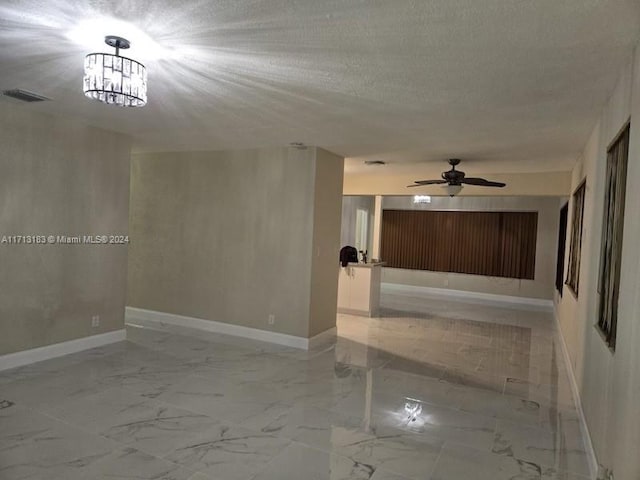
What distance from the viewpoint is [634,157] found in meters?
2.02

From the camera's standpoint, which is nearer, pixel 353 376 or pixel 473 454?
pixel 473 454

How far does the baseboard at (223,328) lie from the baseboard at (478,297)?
5449mm

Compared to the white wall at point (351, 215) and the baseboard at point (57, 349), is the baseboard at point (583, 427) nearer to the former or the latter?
the baseboard at point (57, 349)

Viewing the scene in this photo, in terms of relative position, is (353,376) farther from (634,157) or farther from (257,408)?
(634,157)

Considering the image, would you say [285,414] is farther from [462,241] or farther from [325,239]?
[462,241]

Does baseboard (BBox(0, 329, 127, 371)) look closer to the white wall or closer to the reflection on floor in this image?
the reflection on floor

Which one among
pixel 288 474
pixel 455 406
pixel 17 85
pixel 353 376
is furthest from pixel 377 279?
pixel 17 85

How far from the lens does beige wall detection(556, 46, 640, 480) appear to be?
5.89 feet

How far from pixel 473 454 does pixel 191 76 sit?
314 cm

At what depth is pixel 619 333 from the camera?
2.07 meters

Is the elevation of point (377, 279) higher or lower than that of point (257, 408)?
higher

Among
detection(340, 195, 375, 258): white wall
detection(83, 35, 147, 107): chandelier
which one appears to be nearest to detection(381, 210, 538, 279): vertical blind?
detection(340, 195, 375, 258): white wall

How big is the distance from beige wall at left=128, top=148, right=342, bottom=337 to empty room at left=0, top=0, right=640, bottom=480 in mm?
30

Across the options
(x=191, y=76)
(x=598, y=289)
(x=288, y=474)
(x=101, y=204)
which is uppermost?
(x=191, y=76)
